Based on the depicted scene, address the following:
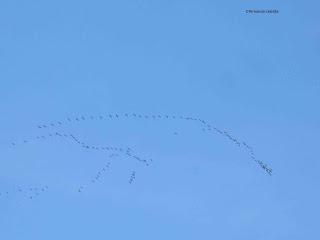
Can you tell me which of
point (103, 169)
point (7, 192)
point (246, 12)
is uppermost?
point (246, 12)

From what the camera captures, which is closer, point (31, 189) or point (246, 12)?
point (31, 189)

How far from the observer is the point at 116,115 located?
104 inches

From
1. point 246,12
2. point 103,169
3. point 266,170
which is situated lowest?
point 103,169

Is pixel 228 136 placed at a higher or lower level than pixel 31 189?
higher

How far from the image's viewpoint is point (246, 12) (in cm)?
274

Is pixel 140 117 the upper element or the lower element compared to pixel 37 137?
upper

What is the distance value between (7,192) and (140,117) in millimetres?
788

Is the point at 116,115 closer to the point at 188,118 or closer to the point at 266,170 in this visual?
the point at 188,118

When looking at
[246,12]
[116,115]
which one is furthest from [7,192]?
[246,12]

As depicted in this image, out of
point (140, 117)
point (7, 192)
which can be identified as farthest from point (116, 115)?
point (7, 192)

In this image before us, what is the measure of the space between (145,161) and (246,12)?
0.98m

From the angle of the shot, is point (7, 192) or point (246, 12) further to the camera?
point (246, 12)

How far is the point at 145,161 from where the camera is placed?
262 centimetres

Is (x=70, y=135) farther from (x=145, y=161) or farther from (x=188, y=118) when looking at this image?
(x=188, y=118)
